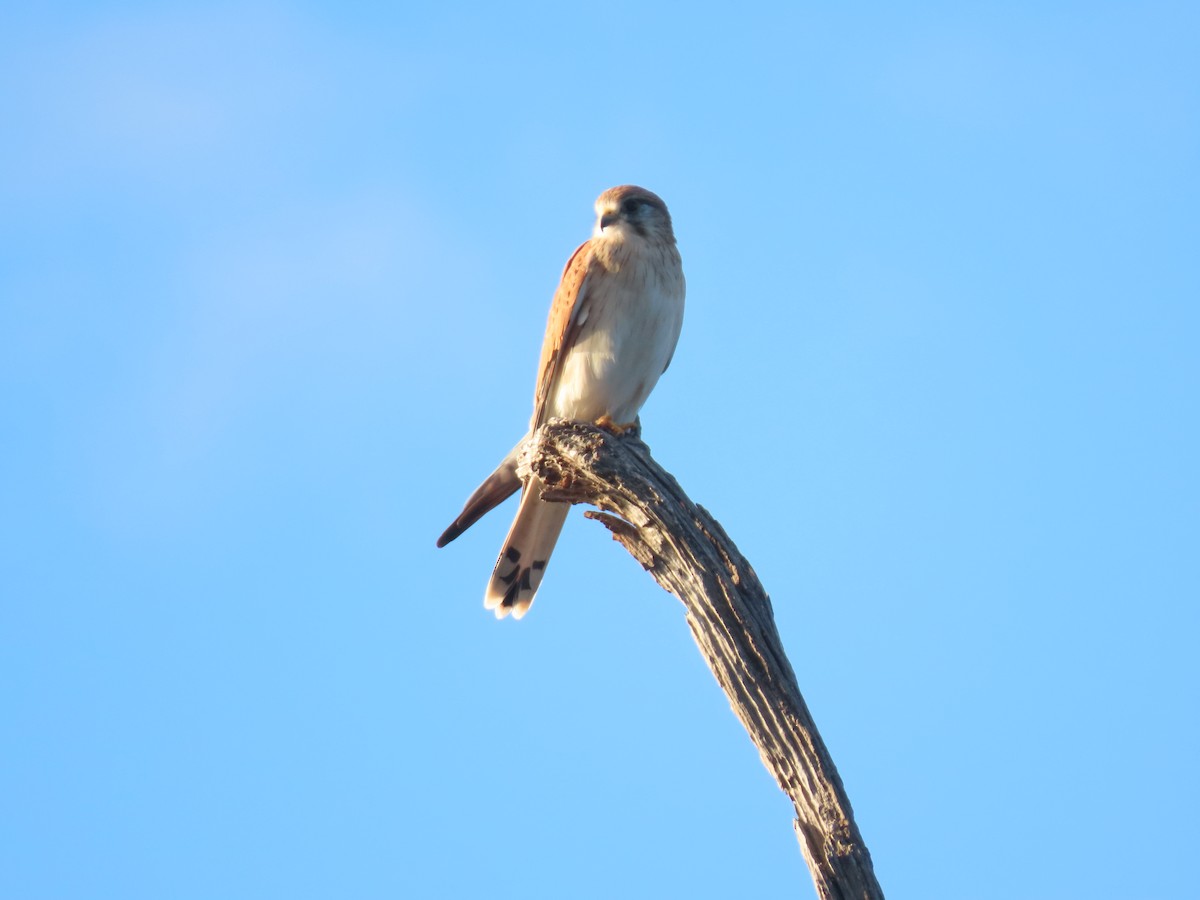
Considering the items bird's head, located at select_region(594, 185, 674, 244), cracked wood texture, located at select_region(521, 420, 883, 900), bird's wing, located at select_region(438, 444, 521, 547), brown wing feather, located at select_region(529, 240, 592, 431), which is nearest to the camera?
cracked wood texture, located at select_region(521, 420, 883, 900)

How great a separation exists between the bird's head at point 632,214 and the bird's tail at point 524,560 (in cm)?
113

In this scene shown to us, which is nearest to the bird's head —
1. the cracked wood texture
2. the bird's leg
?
the bird's leg

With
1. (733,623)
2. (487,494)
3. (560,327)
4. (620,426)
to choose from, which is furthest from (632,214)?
(733,623)

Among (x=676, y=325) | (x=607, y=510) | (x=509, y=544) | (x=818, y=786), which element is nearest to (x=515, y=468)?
(x=509, y=544)

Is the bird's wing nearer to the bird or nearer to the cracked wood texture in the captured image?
the bird

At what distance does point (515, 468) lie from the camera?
13.9 ft

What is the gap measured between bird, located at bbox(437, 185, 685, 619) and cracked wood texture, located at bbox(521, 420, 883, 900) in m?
0.79

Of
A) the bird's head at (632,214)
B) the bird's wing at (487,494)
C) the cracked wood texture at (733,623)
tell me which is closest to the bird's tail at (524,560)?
the bird's wing at (487,494)

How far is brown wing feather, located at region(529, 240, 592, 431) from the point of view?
4613 mm

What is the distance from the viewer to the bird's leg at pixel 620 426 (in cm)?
434

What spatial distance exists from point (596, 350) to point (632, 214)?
668 millimetres

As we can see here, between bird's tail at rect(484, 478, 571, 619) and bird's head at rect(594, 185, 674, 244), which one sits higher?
bird's head at rect(594, 185, 674, 244)

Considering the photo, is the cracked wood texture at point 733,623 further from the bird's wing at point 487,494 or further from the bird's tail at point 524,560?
the bird's tail at point 524,560

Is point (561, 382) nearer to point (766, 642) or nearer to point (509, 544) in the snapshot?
point (509, 544)
